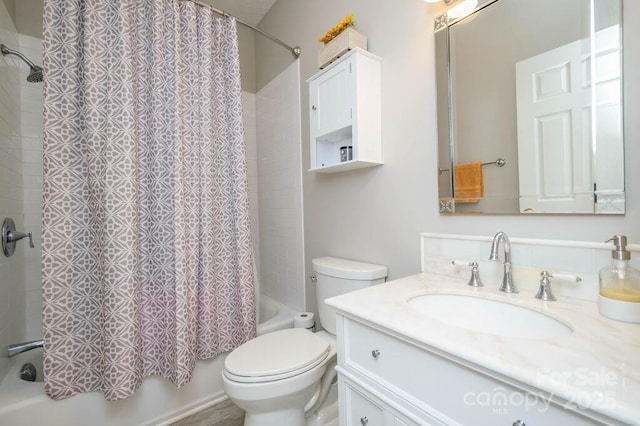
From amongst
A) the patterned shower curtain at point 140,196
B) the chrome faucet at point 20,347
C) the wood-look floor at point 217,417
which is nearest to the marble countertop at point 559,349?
the patterned shower curtain at point 140,196

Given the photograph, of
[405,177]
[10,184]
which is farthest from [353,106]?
[10,184]

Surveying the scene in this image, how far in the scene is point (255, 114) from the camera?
2561 millimetres

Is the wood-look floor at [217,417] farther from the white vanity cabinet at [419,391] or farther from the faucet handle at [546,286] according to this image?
the faucet handle at [546,286]

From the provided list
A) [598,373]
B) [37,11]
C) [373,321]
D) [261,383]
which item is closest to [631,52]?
[598,373]

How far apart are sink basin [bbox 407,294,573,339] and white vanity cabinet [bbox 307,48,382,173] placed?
0.69 m

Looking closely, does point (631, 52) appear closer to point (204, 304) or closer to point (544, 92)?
point (544, 92)

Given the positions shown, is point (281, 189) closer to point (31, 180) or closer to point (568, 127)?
point (31, 180)

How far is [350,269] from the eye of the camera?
1369 millimetres

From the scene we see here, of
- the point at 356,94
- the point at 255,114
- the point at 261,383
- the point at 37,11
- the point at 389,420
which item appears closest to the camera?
the point at 389,420

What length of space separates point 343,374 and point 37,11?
8.60 feet

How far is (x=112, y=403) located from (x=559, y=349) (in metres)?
1.69

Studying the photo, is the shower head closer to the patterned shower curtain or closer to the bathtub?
the patterned shower curtain

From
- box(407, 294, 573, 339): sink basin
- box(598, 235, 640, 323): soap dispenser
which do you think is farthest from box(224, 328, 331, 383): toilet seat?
box(598, 235, 640, 323): soap dispenser

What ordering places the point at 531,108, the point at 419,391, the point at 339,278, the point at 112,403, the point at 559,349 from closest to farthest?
the point at 559,349 → the point at 419,391 → the point at 531,108 → the point at 112,403 → the point at 339,278
